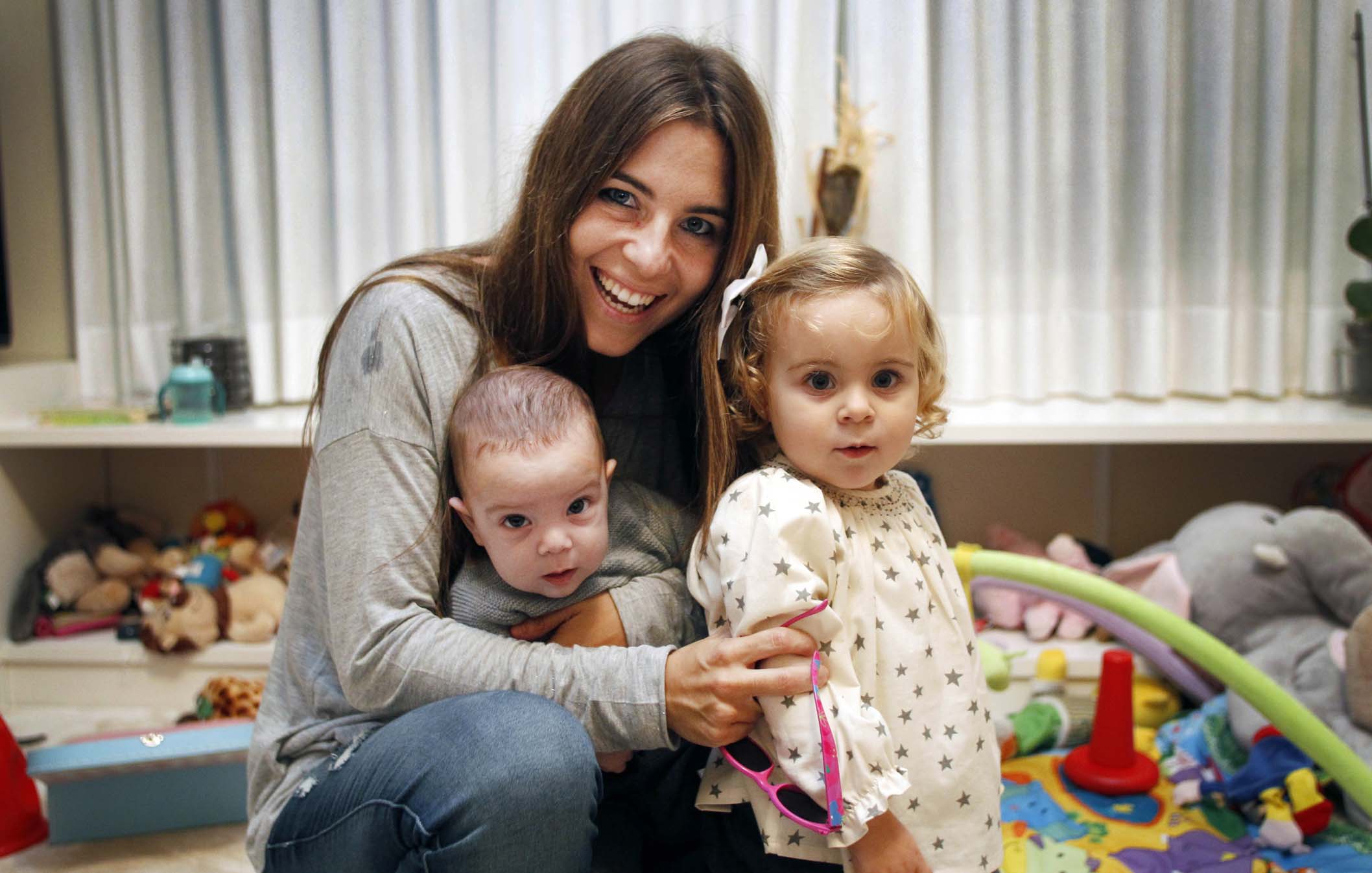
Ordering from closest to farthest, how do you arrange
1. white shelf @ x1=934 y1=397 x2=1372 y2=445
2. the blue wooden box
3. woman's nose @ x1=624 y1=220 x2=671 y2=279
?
woman's nose @ x1=624 y1=220 x2=671 y2=279
the blue wooden box
white shelf @ x1=934 y1=397 x2=1372 y2=445

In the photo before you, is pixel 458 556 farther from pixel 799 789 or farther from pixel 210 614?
pixel 210 614

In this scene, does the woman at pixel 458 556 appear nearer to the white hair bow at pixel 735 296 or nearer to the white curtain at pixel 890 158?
the white hair bow at pixel 735 296

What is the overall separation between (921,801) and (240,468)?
1961 millimetres

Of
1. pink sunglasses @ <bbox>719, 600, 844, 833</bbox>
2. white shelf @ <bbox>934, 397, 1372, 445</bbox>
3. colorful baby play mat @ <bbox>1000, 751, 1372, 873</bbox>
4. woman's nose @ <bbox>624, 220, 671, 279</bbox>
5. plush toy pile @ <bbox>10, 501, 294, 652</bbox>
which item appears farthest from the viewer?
plush toy pile @ <bbox>10, 501, 294, 652</bbox>

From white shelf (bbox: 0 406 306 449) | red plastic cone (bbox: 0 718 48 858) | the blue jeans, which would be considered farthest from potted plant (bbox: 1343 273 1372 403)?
red plastic cone (bbox: 0 718 48 858)

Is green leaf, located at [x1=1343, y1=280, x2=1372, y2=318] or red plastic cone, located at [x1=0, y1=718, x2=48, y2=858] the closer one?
red plastic cone, located at [x1=0, y1=718, x2=48, y2=858]

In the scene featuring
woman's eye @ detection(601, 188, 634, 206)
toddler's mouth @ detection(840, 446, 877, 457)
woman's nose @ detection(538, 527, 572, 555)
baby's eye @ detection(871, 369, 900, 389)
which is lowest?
woman's nose @ detection(538, 527, 572, 555)

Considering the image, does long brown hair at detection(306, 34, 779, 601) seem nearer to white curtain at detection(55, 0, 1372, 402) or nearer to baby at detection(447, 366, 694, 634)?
baby at detection(447, 366, 694, 634)

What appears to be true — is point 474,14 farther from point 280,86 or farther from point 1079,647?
point 1079,647

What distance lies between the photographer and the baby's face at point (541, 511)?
1.06 meters

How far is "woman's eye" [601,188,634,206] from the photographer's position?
120 cm

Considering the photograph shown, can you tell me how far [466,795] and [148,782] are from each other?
1.02 metres

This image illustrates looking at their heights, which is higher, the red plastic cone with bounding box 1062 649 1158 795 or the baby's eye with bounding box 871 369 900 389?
the baby's eye with bounding box 871 369 900 389

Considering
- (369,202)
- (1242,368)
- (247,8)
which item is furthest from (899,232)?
(247,8)
